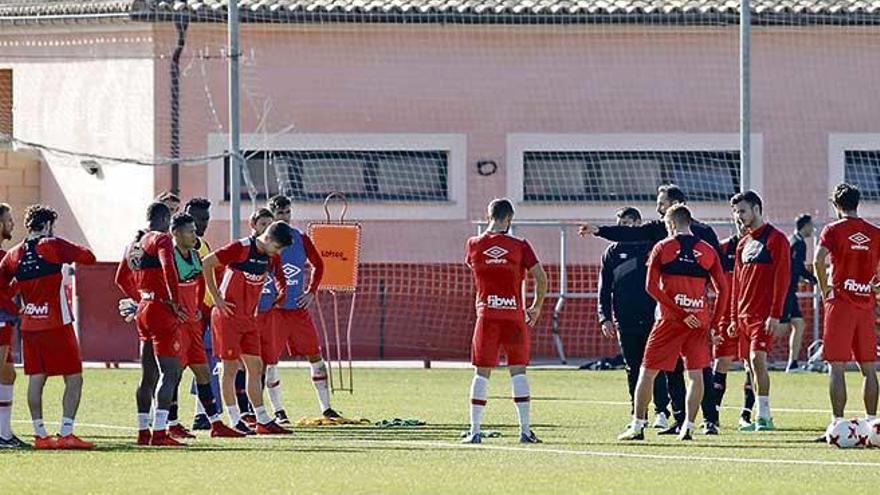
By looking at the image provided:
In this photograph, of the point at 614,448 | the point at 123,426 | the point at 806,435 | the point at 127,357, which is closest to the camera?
the point at 614,448

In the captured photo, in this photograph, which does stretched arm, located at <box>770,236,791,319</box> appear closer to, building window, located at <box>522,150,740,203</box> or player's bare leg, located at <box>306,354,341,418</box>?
player's bare leg, located at <box>306,354,341,418</box>

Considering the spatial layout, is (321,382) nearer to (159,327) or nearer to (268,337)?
(268,337)

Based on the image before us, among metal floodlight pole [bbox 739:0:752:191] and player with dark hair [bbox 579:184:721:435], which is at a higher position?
metal floodlight pole [bbox 739:0:752:191]

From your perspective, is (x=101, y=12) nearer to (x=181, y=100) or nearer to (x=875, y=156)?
(x=181, y=100)

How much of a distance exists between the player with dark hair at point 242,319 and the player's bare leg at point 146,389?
1025 millimetres

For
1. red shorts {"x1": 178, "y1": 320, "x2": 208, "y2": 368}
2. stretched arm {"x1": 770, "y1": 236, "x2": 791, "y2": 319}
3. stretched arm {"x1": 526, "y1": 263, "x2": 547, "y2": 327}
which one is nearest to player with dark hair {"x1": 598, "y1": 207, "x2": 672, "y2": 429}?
stretched arm {"x1": 770, "y1": 236, "x2": 791, "y2": 319}

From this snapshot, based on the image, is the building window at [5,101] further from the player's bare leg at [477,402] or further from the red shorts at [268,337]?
the player's bare leg at [477,402]

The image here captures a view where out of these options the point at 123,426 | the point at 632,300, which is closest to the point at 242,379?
the point at 123,426

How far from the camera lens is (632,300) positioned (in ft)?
68.4

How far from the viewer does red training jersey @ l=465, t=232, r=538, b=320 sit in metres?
18.8

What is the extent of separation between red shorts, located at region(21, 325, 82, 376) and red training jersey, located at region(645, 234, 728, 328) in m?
4.89

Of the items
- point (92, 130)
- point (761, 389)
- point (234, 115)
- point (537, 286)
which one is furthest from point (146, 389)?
point (92, 130)

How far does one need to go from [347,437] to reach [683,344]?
314 cm

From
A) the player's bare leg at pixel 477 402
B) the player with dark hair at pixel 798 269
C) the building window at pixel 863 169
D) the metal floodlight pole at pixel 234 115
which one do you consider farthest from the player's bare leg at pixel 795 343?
the player's bare leg at pixel 477 402
